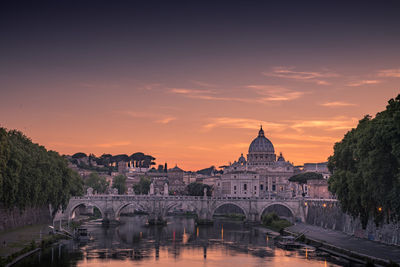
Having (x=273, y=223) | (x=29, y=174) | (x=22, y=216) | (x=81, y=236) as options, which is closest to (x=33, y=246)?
(x=29, y=174)

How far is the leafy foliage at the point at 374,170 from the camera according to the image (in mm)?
49344

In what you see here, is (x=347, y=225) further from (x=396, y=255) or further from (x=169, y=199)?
(x=169, y=199)

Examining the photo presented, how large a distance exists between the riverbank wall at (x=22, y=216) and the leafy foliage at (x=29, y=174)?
1.85m

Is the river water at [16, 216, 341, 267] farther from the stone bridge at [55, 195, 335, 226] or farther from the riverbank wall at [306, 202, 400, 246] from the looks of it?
the stone bridge at [55, 195, 335, 226]

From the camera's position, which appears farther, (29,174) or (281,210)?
(281,210)

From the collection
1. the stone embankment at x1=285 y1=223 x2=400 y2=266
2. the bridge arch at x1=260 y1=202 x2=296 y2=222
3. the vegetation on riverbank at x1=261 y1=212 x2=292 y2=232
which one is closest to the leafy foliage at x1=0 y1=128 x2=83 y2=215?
the stone embankment at x1=285 y1=223 x2=400 y2=266

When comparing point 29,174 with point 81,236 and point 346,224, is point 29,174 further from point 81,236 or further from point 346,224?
point 346,224

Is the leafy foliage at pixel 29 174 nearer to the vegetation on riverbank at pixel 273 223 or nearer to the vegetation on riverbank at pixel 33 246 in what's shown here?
the vegetation on riverbank at pixel 33 246

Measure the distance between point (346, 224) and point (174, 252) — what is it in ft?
74.8

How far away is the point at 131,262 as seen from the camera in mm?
56406

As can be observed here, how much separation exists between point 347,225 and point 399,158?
28643mm

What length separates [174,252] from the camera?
65250 millimetres

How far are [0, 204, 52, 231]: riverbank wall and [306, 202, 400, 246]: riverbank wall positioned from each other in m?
38.0

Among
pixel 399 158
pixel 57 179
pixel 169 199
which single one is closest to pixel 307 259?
pixel 399 158
